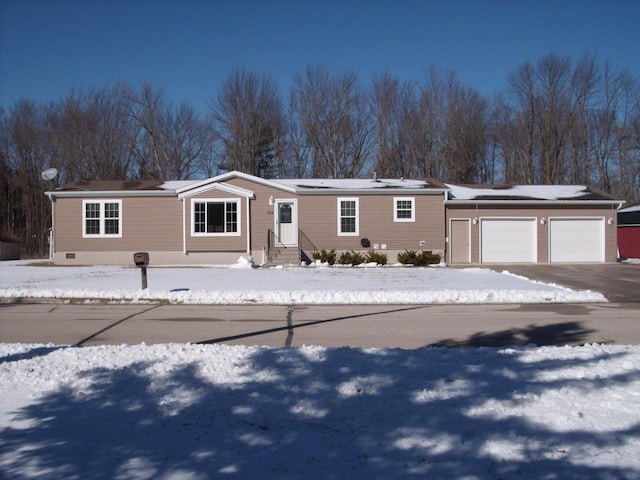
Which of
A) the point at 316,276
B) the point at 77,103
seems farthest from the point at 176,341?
the point at 77,103

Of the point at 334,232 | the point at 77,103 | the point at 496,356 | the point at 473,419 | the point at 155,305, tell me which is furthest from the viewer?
the point at 77,103

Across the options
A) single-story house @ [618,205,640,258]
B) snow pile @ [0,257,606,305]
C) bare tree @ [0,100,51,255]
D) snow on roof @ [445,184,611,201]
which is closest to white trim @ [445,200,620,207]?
snow on roof @ [445,184,611,201]

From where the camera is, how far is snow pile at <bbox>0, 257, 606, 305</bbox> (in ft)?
47.7

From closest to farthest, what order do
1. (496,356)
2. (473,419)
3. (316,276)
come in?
1. (473,419)
2. (496,356)
3. (316,276)

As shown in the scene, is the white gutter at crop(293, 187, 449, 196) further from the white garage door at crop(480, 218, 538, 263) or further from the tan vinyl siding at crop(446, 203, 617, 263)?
the white garage door at crop(480, 218, 538, 263)

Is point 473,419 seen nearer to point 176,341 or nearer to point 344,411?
point 344,411

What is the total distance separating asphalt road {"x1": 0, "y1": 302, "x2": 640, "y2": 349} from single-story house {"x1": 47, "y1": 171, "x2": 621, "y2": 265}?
42.0 feet

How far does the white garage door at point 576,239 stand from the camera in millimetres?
27641

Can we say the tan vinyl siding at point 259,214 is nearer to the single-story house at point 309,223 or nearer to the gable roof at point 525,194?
the single-story house at point 309,223

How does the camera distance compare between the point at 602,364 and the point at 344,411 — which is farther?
the point at 602,364

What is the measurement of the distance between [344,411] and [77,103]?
4791cm

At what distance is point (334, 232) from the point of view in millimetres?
26641

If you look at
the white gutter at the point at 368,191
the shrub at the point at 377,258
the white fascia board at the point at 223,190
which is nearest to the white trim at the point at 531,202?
the white gutter at the point at 368,191

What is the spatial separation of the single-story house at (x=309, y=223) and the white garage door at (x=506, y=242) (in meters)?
0.05
